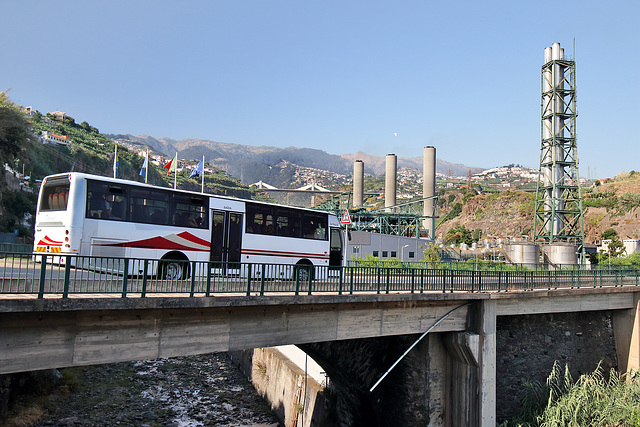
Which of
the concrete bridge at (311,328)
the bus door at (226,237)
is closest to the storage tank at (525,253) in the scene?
the concrete bridge at (311,328)

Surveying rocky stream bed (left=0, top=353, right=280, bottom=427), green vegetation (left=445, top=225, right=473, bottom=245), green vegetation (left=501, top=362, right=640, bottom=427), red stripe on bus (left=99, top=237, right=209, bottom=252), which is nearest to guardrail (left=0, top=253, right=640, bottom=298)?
red stripe on bus (left=99, top=237, right=209, bottom=252)

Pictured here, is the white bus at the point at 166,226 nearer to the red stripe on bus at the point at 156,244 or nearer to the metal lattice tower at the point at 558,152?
the red stripe on bus at the point at 156,244

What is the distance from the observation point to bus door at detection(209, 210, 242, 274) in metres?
17.2

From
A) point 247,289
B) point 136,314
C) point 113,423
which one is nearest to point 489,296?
point 247,289

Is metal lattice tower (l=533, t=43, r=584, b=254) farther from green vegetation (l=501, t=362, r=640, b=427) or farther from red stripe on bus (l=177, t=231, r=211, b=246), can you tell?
red stripe on bus (l=177, t=231, r=211, b=246)

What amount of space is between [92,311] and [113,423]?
13756mm

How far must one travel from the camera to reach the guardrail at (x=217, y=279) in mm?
10031

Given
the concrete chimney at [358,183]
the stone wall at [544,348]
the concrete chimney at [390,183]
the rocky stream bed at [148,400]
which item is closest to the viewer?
the stone wall at [544,348]

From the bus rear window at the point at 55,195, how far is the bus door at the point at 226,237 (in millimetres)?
4989

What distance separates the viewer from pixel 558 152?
46.9 m

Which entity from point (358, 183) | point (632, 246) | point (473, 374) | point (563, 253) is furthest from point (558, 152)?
point (358, 183)

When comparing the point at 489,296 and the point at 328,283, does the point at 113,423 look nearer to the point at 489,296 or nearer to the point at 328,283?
the point at 328,283

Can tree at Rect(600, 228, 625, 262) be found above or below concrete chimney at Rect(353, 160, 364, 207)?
below

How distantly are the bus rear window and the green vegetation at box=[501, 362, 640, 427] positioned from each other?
18028 mm
